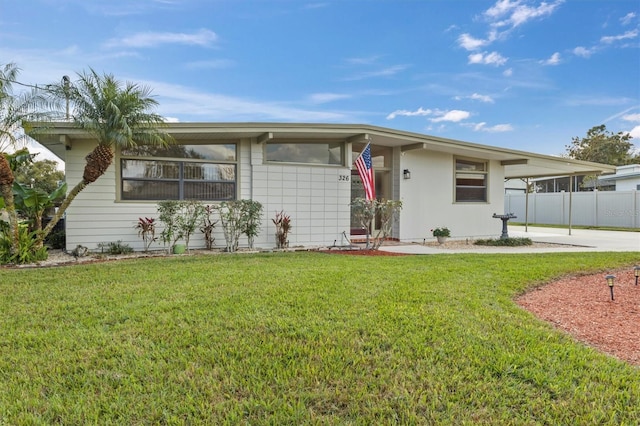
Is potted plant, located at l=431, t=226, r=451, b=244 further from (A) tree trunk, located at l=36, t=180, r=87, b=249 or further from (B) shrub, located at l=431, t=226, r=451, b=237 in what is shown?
(A) tree trunk, located at l=36, t=180, r=87, b=249

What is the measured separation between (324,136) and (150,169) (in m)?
4.38

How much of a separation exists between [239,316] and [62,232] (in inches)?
325

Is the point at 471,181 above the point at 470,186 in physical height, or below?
above

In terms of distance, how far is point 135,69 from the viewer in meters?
10.9

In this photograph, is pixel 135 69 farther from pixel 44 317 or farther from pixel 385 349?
pixel 385 349

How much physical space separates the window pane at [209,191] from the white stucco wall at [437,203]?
511 centimetres

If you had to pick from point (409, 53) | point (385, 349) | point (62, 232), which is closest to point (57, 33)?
point (62, 232)

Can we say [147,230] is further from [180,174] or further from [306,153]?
[306,153]

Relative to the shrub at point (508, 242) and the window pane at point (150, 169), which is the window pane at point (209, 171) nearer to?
the window pane at point (150, 169)

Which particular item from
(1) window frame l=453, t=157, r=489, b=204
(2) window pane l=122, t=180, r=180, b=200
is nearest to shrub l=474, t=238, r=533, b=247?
(1) window frame l=453, t=157, r=489, b=204

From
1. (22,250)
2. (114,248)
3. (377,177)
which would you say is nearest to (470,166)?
(377,177)

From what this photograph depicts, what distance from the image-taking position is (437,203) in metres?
12.1

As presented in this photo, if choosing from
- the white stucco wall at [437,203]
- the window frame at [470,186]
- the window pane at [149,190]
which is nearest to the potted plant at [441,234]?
the white stucco wall at [437,203]

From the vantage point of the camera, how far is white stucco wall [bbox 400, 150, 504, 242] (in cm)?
1158
